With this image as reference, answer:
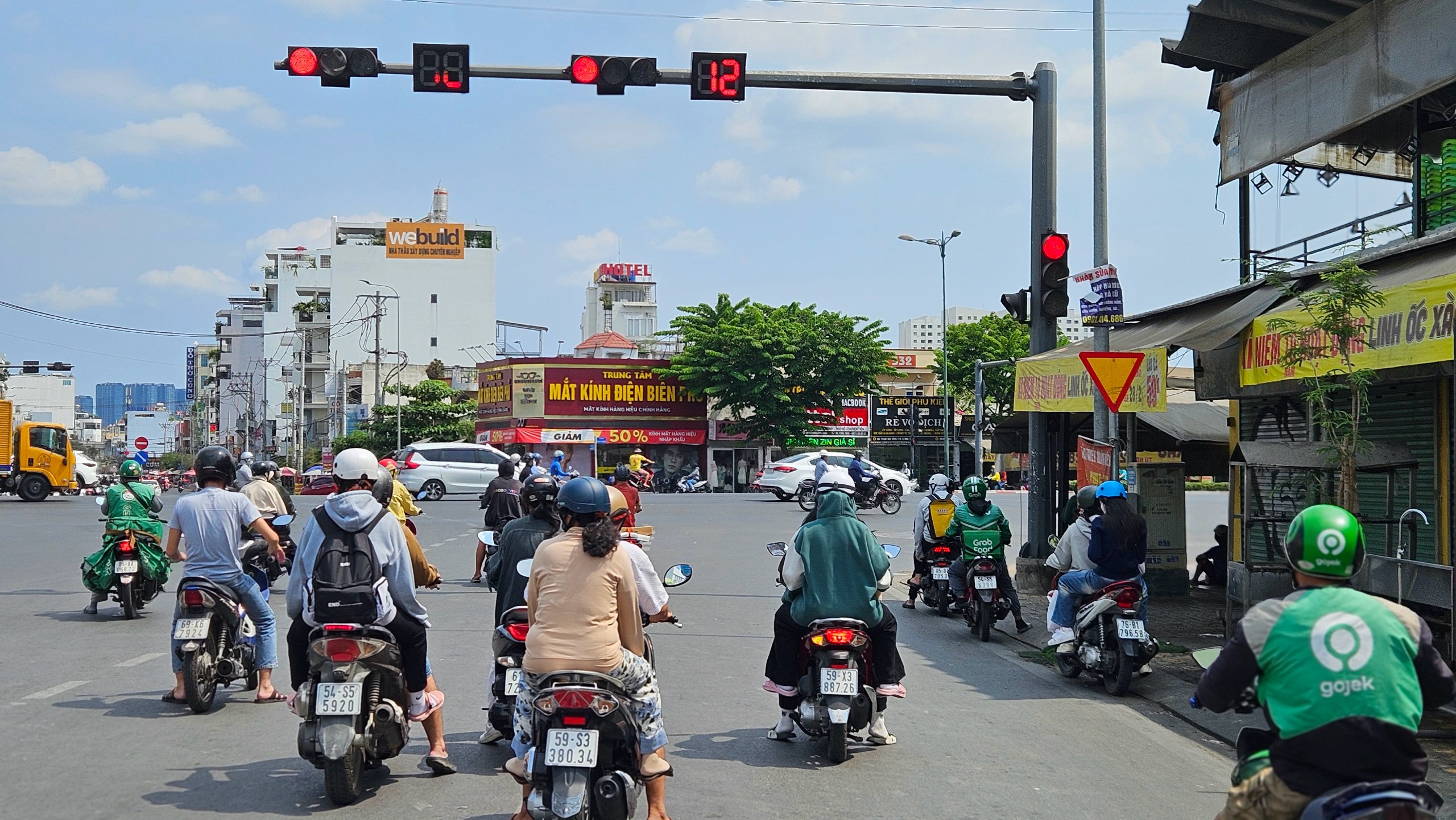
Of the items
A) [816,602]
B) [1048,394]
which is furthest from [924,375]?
[816,602]

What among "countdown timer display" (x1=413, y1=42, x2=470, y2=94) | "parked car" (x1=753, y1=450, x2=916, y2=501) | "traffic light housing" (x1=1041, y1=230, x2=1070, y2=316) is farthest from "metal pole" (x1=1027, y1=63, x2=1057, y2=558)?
"parked car" (x1=753, y1=450, x2=916, y2=501)

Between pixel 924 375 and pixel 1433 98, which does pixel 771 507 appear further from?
pixel 924 375

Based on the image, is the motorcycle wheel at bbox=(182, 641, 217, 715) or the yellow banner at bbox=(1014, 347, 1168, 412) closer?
the motorcycle wheel at bbox=(182, 641, 217, 715)

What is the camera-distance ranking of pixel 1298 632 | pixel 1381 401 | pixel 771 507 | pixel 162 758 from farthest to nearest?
1. pixel 771 507
2. pixel 1381 401
3. pixel 162 758
4. pixel 1298 632

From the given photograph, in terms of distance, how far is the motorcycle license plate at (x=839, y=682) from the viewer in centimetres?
669

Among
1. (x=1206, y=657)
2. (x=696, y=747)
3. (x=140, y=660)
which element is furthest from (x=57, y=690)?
(x=1206, y=657)

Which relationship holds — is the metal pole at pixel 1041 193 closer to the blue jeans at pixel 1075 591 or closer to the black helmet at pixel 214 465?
the blue jeans at pixel 1075 591

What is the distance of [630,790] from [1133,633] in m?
5.12

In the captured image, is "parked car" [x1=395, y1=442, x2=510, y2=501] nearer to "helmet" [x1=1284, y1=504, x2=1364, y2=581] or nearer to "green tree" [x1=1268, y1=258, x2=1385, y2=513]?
"green tree" [x1=1268, y1=258, x2=1385, y2=513]

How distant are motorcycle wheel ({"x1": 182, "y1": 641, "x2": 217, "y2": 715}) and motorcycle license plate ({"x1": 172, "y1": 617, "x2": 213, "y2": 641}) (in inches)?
4.2

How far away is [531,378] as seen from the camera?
58.8 meters

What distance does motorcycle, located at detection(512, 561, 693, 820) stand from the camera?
15.7 ft

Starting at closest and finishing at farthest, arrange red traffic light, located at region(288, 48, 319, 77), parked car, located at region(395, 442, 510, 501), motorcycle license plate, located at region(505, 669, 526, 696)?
motorcycle license plate, located at region(505, 669, 526, 696) < red traffic light, located at region(288, 48, 319, 77) < parked car, located at region(395, 442, 510, 501)

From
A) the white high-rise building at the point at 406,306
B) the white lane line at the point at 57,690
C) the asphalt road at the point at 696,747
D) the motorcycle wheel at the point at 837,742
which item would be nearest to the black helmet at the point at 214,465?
the asphalt road at the point at 696,747
